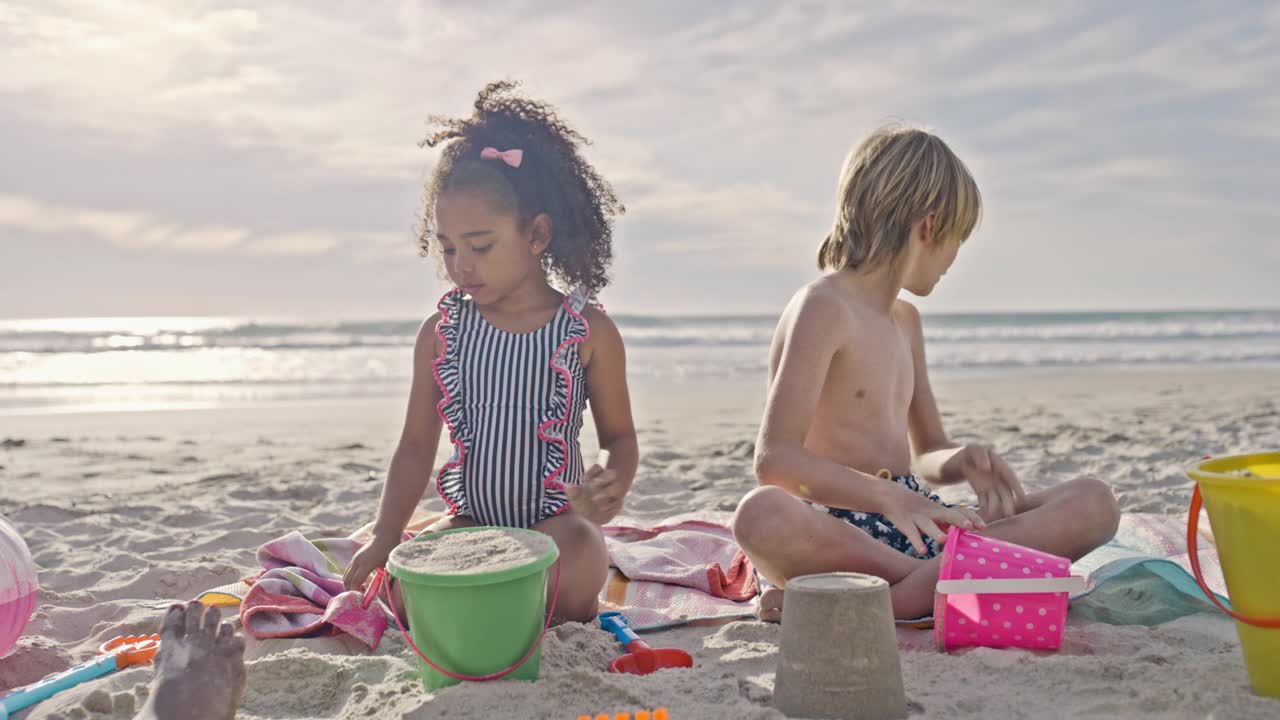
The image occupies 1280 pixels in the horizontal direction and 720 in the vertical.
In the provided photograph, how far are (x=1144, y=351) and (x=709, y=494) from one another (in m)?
14.2

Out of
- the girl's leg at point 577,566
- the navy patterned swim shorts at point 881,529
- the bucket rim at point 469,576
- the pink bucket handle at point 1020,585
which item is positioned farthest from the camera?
the navy patterned swim shorts at point 881,529

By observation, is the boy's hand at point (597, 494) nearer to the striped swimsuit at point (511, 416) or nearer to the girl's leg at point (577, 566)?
the girl's leg at point (577, 566)

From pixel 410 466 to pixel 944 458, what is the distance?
1.60 metres

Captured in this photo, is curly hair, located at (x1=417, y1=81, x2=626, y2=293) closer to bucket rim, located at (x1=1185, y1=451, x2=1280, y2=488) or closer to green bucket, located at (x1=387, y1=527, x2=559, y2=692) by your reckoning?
green bucket, located at (x1=387, y1=527, x2=559, y2=692)

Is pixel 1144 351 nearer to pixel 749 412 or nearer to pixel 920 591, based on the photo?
pixel 749 412

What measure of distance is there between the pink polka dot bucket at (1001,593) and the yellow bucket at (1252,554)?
0.40 meters

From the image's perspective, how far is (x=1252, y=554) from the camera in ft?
5.99

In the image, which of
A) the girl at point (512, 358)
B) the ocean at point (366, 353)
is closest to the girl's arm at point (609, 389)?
the girl at point (512, 358)

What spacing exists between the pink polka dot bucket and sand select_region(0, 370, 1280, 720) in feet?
0.22

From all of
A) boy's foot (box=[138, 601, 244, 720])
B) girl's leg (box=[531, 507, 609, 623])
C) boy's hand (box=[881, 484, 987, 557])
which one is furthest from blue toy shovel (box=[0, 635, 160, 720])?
boy's hand (box=[881, 484, 987, 557])

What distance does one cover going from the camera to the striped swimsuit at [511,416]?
9.28ft

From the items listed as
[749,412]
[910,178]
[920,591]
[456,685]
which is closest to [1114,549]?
[920,591]

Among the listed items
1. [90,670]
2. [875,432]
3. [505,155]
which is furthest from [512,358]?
[90,670]

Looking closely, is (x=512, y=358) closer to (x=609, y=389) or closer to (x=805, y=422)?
(x=609, y=389)
